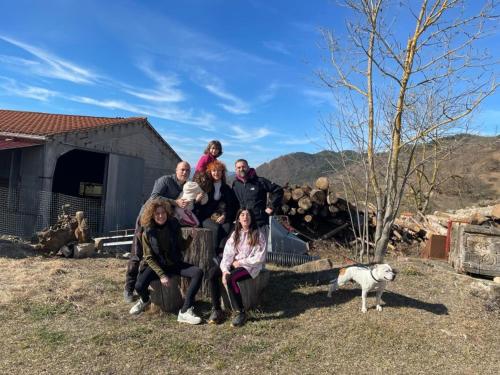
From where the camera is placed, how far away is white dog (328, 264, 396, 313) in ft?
15.7

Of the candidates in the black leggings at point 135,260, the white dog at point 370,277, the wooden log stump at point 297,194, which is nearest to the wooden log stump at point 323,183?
the wooden log stump at point 297,194

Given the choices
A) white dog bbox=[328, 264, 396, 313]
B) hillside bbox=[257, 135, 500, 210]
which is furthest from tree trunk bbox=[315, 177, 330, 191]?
white dog bbox=[328, 264, 396, 313]

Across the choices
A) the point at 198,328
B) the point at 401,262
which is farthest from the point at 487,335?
the point at 198,328

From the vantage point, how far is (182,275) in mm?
4934

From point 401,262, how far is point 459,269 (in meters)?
0.93

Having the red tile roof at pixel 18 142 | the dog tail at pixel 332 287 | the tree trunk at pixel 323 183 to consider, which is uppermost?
→ the red tile roof at pixel 18 142

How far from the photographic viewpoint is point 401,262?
718 centimetres

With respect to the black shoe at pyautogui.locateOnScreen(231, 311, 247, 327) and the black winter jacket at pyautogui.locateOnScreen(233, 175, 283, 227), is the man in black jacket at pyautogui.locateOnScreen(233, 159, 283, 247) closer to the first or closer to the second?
the black winter jacket at pyautogui.locateOnScreen(233, 175, 283, 227)

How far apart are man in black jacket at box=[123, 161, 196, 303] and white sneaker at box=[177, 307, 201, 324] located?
87 centimetres

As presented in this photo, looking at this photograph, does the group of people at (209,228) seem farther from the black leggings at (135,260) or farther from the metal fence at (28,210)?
the metal fence at (28,210)

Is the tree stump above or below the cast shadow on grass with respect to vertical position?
above

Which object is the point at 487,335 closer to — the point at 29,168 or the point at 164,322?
the point at 164,322

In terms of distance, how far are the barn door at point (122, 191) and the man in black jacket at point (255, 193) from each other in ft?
27.7

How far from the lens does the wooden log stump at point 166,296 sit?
489 centimetres
